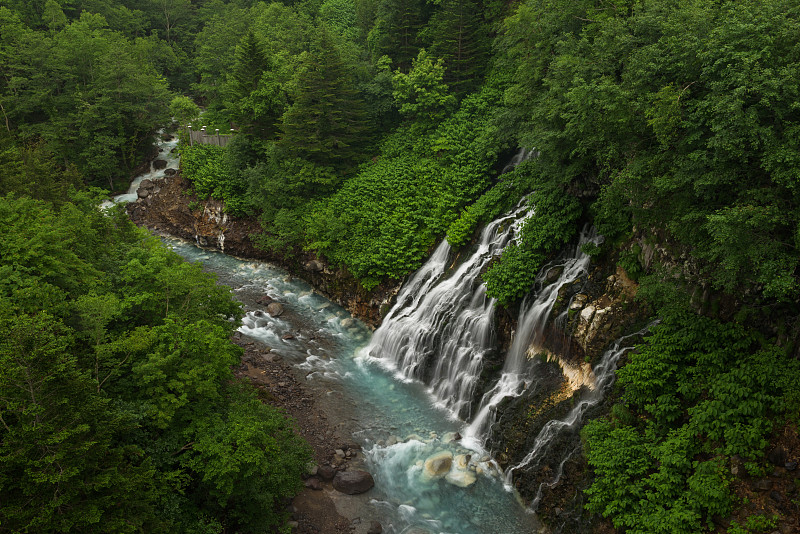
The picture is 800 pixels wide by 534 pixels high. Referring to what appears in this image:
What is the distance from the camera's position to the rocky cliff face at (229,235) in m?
23.1

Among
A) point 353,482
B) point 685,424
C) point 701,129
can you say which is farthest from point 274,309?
point 701,129

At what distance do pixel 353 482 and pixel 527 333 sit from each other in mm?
7102

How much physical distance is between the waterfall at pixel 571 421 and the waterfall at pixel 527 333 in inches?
68.8

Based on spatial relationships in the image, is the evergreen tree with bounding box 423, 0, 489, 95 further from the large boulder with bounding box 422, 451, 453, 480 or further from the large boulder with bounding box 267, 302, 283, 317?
the large boulder with bounding box 422, 451, 453, 480

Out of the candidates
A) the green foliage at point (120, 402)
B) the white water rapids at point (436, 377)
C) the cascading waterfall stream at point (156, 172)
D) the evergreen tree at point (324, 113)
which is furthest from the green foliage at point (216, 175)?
the green foliage at point (120, 402)

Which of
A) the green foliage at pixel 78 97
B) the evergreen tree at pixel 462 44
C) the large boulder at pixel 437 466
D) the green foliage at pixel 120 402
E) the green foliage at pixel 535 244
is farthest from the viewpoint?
the green foliage at pixel 78 97

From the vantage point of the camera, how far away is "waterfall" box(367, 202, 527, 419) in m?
17.4

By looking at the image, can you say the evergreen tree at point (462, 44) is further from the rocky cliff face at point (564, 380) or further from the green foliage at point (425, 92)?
the rocky cliff face at point (564, 380)

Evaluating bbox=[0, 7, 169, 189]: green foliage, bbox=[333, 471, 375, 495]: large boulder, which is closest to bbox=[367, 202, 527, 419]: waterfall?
bbox=[333, 471, 375, 495]: large boulder

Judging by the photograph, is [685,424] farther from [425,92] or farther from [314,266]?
[425,92]

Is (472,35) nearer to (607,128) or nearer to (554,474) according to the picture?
(607,128)

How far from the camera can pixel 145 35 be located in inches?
2180

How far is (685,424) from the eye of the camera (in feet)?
36.1

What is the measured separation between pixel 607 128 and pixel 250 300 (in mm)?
18224
